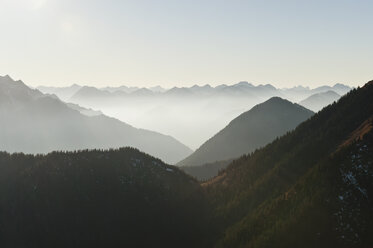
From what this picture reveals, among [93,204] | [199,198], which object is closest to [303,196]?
[199,198]

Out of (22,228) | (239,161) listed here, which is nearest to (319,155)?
(239,161)

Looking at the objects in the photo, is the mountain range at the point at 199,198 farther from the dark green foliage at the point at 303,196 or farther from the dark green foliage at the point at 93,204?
the dark green foliage at the point at 93,204

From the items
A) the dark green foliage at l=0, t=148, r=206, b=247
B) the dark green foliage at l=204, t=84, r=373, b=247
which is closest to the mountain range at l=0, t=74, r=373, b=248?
the dark green foliage at l=204, t=84, r=373, b=247

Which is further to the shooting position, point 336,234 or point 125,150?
point 125,150

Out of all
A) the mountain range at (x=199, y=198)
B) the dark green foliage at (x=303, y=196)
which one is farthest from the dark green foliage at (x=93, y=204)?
the dark green foliage at (x=303, y=196)

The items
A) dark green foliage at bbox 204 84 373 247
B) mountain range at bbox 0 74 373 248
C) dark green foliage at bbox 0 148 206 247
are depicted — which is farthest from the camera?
dark green foliage at bbox 0 148 206 247

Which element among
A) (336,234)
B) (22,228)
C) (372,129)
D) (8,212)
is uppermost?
(8,212)

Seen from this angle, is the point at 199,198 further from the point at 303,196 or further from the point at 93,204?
the point at 303,196

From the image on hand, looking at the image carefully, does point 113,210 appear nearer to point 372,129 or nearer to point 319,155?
point 319,155

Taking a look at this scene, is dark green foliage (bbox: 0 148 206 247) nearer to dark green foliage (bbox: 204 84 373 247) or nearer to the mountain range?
the mountain range
